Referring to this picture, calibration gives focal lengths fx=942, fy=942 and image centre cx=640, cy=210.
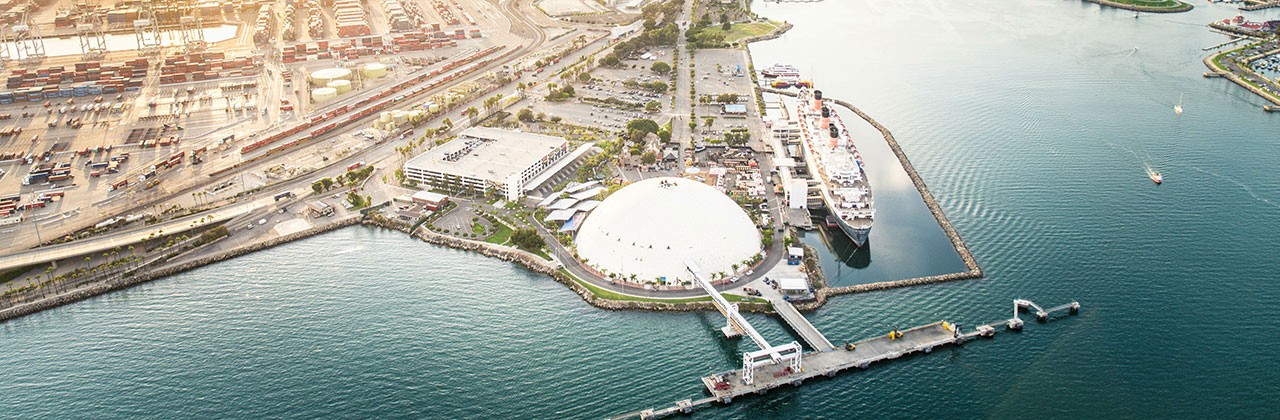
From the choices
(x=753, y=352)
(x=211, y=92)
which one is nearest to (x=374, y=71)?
(x=211, y=92)

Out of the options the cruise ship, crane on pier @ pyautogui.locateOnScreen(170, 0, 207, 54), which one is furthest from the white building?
crane on pier @ pyautogui.locateOnScreen(170, 0, 207, 54)

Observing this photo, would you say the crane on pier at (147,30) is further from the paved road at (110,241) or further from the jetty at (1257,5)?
the jetty at (1257,5)

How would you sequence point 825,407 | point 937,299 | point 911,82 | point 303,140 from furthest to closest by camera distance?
point 911,82 < point 303,140 < point 937,299 < point 825,407

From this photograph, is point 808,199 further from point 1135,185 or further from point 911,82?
point 911,82

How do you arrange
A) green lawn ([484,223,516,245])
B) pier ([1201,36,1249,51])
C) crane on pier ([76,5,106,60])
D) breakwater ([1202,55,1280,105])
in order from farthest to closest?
pier ([1201,36,1249,51]), crane on pier ([76,5,106,60]), breakwater ([1202,55,1280,105]), green lawn ([484,223,516,245])

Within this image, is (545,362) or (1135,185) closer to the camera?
(545,362)

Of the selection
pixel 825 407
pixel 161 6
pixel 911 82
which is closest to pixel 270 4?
pixel 161 6

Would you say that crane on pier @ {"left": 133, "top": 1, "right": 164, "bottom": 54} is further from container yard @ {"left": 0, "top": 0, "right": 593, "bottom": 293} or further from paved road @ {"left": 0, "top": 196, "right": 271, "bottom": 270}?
paved road @ {"left": 0, "top": 196, "right": 271, "bottom": 270}
